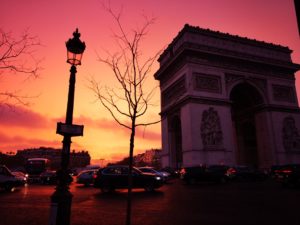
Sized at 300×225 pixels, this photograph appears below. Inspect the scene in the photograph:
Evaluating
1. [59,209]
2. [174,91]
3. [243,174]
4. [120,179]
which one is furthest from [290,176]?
[174,91]

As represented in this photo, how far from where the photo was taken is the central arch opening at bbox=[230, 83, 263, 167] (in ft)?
127

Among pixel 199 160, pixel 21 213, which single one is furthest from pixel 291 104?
pixel 21 213

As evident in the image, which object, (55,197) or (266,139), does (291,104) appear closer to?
(266,139)

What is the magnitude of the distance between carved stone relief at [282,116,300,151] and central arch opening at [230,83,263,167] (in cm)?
414

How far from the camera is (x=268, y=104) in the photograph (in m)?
36.5

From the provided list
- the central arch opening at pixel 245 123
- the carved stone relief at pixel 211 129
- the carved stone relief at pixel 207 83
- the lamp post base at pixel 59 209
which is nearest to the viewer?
the lamp post base at pixel 59 209

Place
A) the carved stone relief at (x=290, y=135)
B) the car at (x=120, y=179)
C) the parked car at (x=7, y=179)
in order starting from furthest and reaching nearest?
the carved stone relief at (x=290, y=135)
the parked car at (x=7, y=179)
the car at (x=120, y=179)

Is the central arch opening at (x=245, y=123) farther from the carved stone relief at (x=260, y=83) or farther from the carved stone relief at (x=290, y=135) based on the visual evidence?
the carved stone relief at (x=290, y=135)

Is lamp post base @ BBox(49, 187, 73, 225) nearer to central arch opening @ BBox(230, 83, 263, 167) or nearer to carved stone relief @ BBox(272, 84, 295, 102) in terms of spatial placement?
central arch opening @ BBox(230, 83, 263, 167)

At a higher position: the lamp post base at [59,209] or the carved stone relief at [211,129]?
the carved stone relief at [211,129]

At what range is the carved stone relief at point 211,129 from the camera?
3141 cm

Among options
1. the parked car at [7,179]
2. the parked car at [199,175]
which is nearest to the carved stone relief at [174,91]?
the parked car at [199,175]

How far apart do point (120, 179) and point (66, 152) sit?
12347 millimetres

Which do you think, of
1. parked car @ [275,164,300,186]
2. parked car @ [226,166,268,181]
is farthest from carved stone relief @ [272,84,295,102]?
parked car @ [275,164,300,186]
